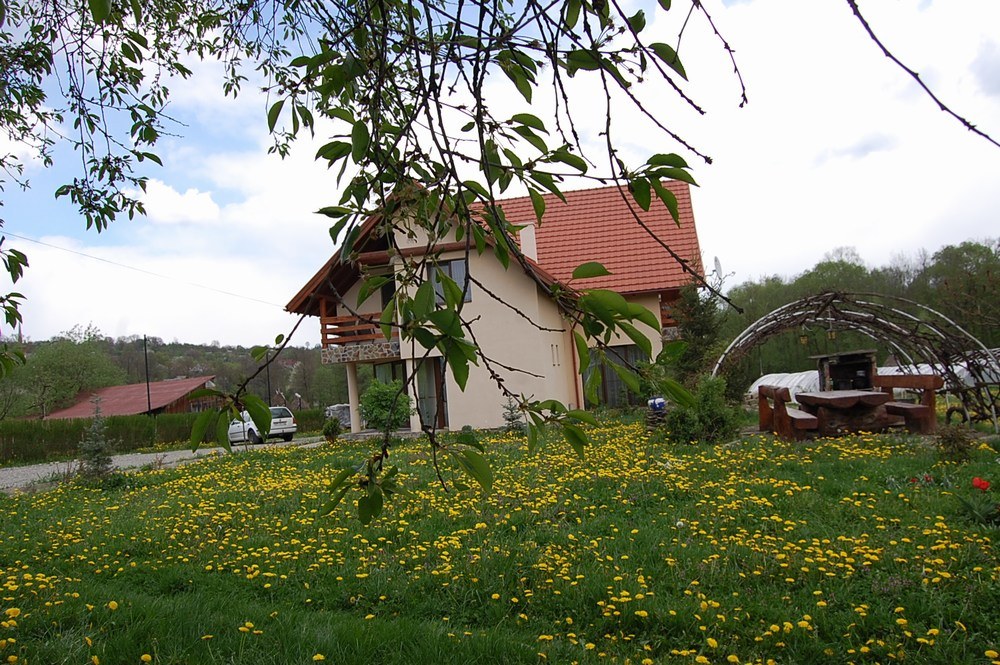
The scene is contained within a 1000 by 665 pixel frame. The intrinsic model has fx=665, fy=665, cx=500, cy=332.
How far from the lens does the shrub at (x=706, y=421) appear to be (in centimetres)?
965

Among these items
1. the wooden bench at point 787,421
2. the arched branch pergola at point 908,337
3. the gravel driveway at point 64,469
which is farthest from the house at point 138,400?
the wooden bench at point 787,421

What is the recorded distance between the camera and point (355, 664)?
10.0ft

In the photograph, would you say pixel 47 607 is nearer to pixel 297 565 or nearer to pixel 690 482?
pixel 297 565

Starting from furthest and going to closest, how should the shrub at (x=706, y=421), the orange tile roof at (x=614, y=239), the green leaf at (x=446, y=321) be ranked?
the orange tile roof at (x=614, y=239) < the shrub at (x=706, y=421) < the green leaf at (x=446, y=321)

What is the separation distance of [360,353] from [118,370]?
114 feet

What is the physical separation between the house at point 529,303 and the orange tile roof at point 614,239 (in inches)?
1.1

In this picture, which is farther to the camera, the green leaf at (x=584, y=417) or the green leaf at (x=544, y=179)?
Result: the green leaf at (x=544, y=179)

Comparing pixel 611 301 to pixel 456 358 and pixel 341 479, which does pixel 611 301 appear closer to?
pixel 456 358

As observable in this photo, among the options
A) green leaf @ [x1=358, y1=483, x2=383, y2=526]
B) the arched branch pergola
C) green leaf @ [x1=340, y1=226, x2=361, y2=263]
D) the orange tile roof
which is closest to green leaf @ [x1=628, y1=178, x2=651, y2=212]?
green leaf @ [x1=340, y1=226, x2=361, y2=263]

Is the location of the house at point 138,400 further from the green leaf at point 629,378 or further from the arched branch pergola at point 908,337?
the green leaf at point 629,378

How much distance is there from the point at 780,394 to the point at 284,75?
8402 millimetres

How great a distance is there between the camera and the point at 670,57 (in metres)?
1.28

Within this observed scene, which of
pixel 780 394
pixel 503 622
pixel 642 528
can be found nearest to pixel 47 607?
pixel 503 622

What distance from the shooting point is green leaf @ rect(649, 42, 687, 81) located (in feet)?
4.19
